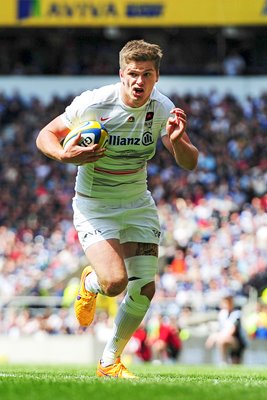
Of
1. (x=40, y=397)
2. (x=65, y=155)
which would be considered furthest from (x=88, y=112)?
(x=40, y=397)

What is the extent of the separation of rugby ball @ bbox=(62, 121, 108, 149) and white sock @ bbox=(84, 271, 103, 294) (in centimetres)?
112

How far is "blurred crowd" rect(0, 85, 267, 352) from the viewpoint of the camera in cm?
2209

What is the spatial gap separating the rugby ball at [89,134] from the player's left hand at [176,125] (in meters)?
0.46

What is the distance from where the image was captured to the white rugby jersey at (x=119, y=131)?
27.6 ft

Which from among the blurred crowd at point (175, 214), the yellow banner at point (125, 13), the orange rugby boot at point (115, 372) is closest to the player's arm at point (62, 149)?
the orange rugby boot at point (115, 372)

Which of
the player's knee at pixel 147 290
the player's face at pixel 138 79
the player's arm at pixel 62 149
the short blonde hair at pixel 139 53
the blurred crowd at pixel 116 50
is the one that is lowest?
the player's knee at pixel 147 290

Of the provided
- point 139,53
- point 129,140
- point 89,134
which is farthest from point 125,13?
point 89,134

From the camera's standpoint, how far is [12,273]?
984 inches

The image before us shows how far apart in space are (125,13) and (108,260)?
84.7 ft

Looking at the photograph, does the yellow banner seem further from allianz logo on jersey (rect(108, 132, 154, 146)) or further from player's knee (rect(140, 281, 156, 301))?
player's knee (rect(140, 281, 156, 301))

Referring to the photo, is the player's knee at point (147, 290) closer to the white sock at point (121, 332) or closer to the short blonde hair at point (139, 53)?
the white sock at point (121, 332)

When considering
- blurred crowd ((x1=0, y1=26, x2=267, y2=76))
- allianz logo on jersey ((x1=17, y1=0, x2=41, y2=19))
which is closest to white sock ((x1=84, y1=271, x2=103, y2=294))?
allianz logo on jersey ((x1=17, y1=0, x2=41, y2=19))

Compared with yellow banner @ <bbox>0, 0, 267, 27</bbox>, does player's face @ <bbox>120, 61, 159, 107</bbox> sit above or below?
below

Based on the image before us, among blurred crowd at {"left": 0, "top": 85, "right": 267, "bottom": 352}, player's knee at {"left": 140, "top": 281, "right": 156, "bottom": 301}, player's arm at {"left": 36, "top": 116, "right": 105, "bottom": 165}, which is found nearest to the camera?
player's arm at {"left": 36, "top": 116, "right": 105, "bottom": 165}
